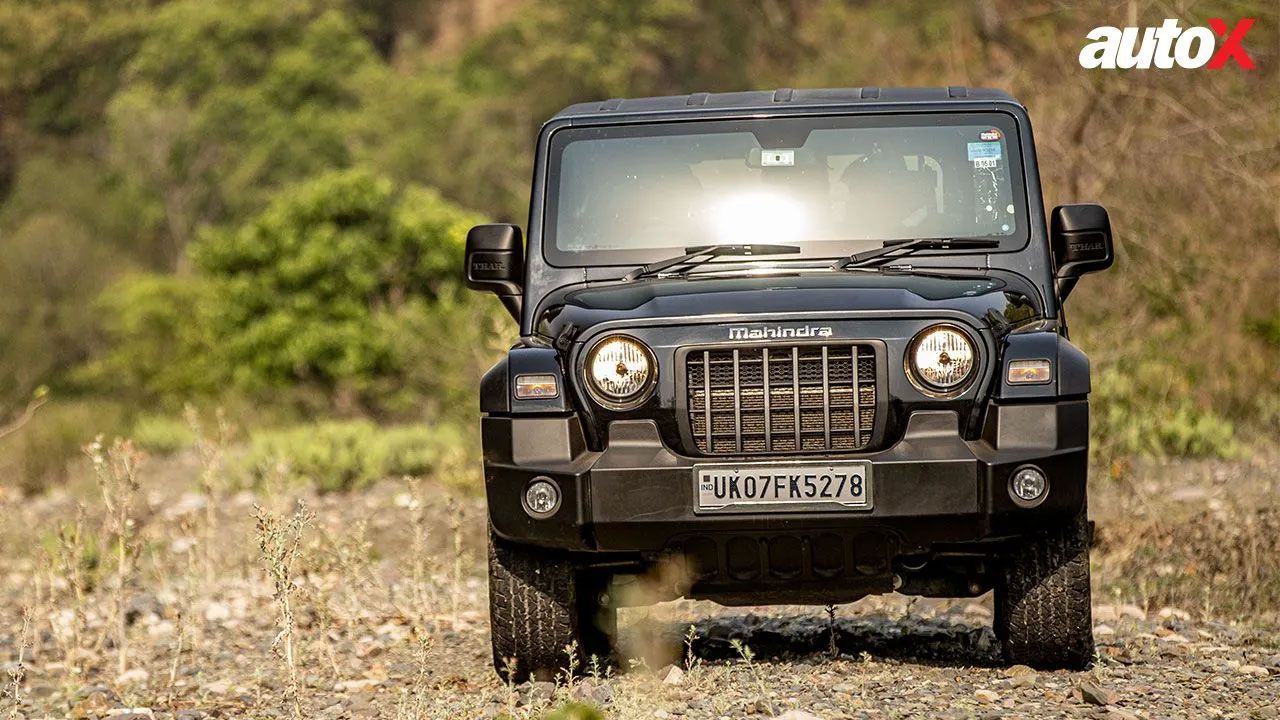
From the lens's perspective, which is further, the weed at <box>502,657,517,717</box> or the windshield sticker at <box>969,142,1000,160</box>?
the windshield sticker at <box>969,142,1000,160</box>

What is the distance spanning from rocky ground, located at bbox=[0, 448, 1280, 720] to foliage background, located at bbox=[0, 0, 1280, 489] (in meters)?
3.18

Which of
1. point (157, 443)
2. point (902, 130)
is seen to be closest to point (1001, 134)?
point (902, 130)

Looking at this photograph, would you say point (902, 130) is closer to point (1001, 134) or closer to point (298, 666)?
point (1001, 134)

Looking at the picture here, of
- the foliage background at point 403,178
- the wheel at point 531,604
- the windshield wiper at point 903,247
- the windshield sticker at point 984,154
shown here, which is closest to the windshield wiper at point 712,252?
the windshield wiper at point 903,247

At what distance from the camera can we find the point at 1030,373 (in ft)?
20.3

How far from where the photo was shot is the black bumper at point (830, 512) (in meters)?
6.16

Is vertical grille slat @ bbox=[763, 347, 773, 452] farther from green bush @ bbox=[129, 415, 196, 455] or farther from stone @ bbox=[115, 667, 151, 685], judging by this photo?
green bush @ bbox=[129, 415, 196, 455]

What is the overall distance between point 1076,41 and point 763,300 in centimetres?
1843

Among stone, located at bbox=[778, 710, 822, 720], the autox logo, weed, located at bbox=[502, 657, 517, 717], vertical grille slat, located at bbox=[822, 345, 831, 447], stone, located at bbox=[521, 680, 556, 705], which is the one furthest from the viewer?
the autox logo

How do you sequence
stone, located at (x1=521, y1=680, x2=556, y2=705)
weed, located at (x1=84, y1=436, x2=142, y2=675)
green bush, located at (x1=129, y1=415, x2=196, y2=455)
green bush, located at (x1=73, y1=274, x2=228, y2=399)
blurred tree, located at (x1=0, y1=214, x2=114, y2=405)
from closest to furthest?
stone, located at (x1=521, y1=680, x2=556, y2=705) → weed, located at (x1=84, y1=436, x2=142, y2=675) → green bush, located at (x1=129, y1=415, x2=196, y2=455) → green bush, located at (x1=73, y1=274, x2=228, y2=399) → blurred tree, located at (x1=0, y1=214, x2=114, y2=405)

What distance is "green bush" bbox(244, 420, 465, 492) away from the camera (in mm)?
16594

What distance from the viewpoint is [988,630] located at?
7883 mm

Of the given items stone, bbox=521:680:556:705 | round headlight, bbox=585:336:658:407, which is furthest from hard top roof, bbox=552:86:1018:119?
stone, bbox=521:680:556:705

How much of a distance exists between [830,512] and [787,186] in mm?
1641
